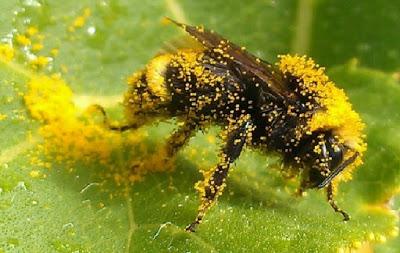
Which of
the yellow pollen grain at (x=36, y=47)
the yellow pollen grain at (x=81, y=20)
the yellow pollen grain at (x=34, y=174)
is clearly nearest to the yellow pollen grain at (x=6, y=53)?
the yellow pollen grain at (x=36, y=47)

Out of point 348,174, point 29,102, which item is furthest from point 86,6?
point 348,174

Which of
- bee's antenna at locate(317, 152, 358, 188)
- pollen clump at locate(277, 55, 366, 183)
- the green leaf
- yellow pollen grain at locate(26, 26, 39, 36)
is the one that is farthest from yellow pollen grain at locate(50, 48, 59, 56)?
bee's antenna at locate(317, 152, 358, 188)

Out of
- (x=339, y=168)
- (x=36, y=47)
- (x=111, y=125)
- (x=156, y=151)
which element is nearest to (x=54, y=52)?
(x=36, y=47)

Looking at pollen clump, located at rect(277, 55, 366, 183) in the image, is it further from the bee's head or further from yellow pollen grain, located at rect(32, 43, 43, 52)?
yellow pollen grain, located at rect(32, 43, 43, 52)

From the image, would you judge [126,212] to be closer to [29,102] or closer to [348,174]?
[29,102]

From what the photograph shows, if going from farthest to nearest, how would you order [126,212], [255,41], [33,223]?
[255,41], [126,212], [33,223]

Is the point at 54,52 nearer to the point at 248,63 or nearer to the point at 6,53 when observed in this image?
the point at 6,53
